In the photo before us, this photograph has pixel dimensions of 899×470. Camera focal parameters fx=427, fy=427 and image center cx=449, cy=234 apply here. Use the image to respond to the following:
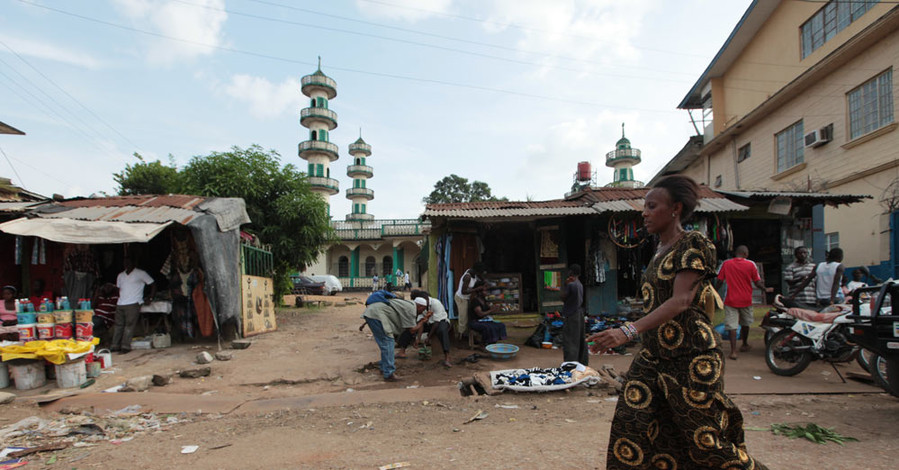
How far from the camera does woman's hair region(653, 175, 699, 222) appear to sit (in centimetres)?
192

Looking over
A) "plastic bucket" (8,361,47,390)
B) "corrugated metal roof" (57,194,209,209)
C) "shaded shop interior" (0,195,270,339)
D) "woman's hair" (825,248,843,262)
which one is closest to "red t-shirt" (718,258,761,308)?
"woman's hair" (825,248,843,262)

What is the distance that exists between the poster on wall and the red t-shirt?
892cm

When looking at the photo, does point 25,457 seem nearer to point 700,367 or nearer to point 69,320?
point 69,320

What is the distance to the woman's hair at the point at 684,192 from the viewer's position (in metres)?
1.92

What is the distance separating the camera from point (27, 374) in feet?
17.3

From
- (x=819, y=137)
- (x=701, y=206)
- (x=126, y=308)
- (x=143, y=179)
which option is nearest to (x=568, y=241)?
(x=701, y=206)

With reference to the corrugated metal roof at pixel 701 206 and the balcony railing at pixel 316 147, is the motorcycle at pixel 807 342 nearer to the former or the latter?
the corrugated metal roof at pixel 701 206

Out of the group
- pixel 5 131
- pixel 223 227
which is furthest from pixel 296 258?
pixel 5 131

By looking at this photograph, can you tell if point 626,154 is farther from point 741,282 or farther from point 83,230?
point 83,230

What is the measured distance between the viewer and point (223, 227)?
27.1 ft

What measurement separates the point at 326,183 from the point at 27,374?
29.7m

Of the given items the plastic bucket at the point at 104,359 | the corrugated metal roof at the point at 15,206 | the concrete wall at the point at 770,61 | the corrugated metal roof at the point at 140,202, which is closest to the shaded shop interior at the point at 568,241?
the corrugated metal roof at the point at 140,202

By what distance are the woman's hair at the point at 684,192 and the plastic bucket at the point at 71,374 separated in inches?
275

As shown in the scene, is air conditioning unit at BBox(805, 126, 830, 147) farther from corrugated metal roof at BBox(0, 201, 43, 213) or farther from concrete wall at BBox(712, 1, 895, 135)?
corrugated metal roof at BBox(0, 201, 43, 213)
